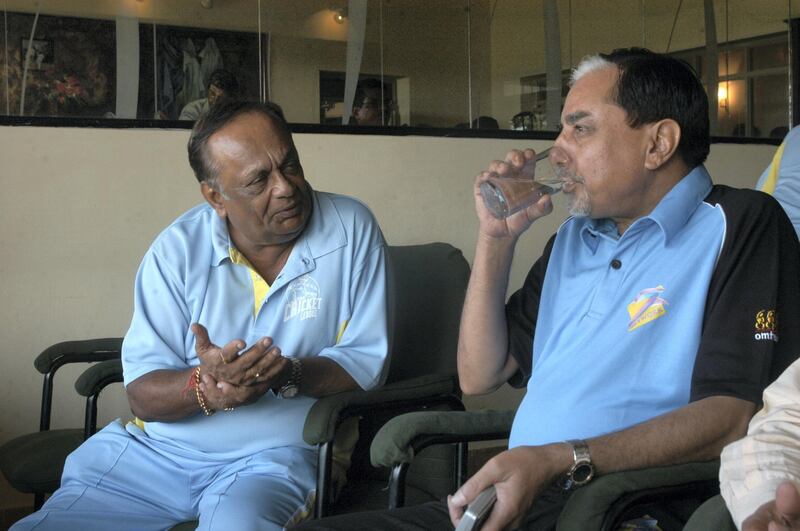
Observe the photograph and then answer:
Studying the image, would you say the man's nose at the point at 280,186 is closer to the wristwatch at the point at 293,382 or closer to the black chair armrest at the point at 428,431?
the wristwatch at the point at 293,382

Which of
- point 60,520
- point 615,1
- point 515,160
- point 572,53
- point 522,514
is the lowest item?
point 60,520

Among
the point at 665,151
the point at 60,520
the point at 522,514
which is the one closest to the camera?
the point at 522,514

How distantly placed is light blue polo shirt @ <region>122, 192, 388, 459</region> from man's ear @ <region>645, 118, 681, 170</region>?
0.80 meters

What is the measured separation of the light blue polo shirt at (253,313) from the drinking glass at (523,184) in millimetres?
543

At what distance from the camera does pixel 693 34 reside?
15.3 ft

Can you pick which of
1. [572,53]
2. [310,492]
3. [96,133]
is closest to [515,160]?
[310,492]

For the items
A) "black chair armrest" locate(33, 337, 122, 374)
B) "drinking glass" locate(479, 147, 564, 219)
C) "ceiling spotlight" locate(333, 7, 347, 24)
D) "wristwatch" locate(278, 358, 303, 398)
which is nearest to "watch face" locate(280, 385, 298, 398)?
"wristwatch" locate(278, 358, 303, 398)

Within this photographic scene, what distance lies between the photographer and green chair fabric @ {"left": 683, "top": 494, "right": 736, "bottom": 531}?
1.36 m

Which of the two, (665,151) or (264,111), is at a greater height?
(264,111)

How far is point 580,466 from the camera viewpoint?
1.65 m

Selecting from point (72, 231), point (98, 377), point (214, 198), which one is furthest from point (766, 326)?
point (72, 231)

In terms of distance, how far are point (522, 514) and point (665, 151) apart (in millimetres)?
764

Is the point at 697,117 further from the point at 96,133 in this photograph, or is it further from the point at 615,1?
the point at 615,1

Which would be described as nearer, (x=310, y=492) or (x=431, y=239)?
(x=310, y=492)
